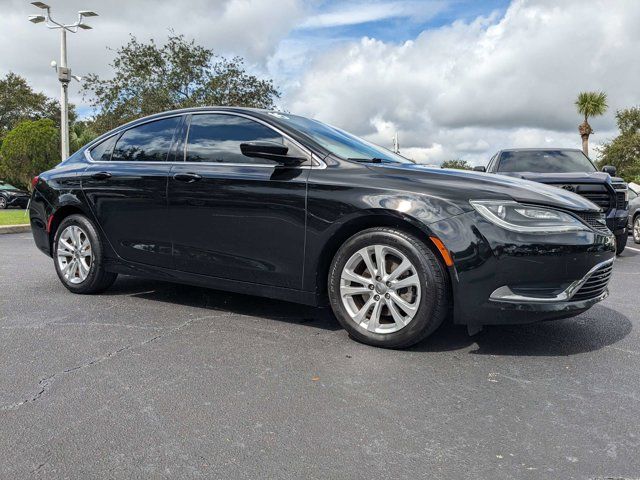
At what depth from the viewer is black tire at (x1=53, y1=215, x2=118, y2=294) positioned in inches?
199

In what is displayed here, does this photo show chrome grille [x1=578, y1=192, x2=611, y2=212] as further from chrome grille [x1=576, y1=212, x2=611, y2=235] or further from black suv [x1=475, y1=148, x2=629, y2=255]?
chrome grille [x1=576, y1=212, x2=611, y2=235]

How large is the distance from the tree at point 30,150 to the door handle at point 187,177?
89.8 feet

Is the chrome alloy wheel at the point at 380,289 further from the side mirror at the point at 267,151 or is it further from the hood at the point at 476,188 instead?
the side mirror at the point at 267,151

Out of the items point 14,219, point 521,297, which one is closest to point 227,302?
point 521,297

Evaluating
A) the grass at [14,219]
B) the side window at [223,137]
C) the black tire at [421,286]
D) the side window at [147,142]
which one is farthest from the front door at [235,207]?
the grass at [14,219]

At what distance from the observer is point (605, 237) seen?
11.8 ft

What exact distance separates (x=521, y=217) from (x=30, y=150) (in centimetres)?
3017

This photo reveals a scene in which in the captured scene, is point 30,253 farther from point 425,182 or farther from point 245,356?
point 425,182

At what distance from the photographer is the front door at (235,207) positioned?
3920 millimetres

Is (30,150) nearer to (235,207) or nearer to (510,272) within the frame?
(235,207)

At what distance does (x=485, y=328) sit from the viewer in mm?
4137

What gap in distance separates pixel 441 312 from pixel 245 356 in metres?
1.21

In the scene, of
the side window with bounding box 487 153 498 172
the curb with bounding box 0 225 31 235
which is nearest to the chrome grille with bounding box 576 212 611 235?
the side window with bounding box 487 153 498 172

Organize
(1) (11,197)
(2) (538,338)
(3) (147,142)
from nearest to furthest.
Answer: (2) (538,338) < (3) (147,142) < (1) (11,197)
